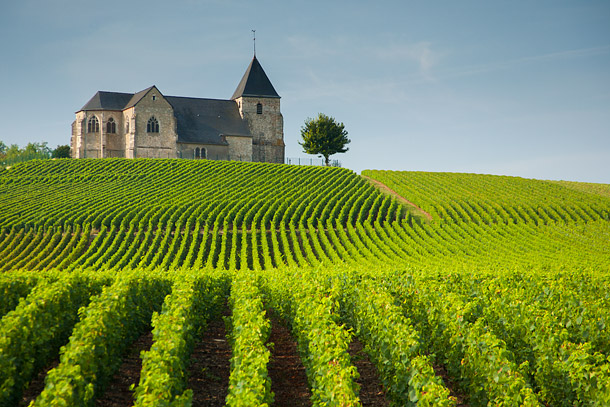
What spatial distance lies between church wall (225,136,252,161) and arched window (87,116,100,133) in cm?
1504

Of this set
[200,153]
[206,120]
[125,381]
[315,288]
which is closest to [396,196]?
[200,153]

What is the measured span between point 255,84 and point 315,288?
5910 cm

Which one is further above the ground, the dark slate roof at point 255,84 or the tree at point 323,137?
the dark slate roof at point 255,84

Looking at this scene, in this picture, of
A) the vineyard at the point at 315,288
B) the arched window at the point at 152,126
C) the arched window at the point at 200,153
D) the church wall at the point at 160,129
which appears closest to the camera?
the vineyard at the point at 315,288

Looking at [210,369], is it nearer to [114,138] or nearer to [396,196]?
[396,196]

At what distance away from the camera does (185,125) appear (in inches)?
2618

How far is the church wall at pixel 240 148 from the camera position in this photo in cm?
6644

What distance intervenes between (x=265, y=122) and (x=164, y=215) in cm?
3274

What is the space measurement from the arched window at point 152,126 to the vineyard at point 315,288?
13662mm

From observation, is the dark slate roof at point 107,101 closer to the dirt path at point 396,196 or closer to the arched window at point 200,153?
the arched window at point 200,153

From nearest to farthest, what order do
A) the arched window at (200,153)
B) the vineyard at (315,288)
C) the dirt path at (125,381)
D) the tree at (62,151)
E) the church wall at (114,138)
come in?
the vineyard at (315,288)
the dirt path at (125,381)
the church wall at (114,138)
the arched window at (200,153)
the tree at (62,151)

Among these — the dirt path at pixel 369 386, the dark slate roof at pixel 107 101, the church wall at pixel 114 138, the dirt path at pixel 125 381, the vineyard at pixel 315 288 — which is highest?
the dark slate roof at pixel 107 101

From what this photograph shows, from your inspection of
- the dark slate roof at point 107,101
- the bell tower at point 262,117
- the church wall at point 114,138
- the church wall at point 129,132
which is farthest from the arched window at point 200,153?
the dark slate roof at point 107,101

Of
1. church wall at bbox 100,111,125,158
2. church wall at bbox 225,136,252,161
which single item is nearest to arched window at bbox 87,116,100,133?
church wall at bbox 100,111,125,158
